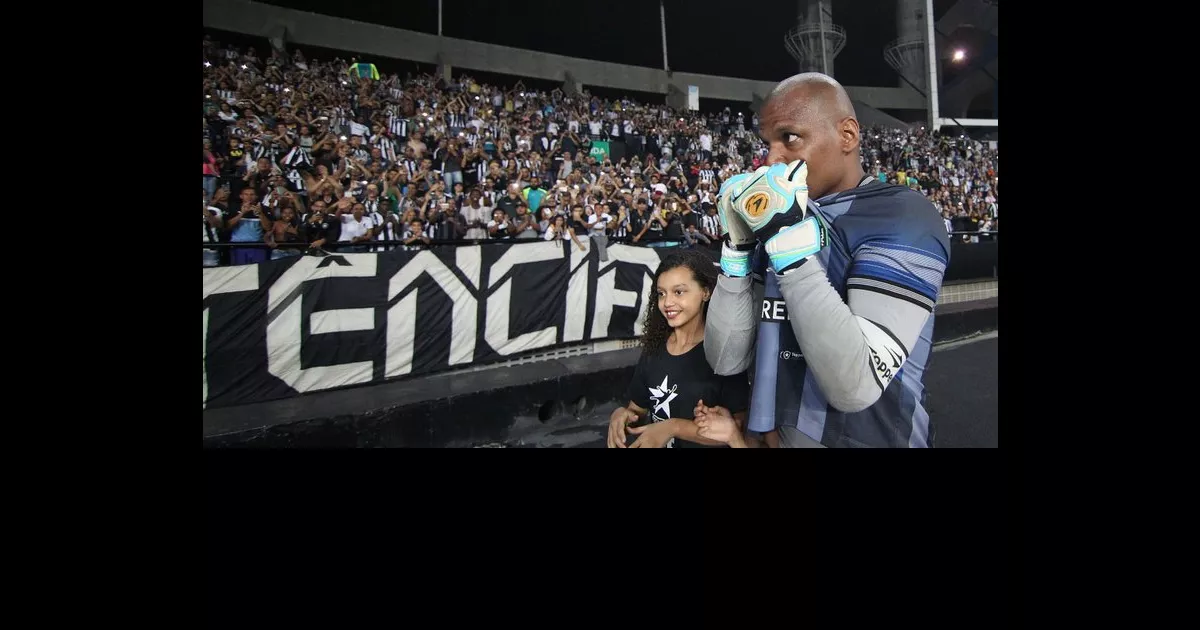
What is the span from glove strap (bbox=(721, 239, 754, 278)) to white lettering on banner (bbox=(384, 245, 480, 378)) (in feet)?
8.96

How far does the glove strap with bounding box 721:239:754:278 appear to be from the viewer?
2.15 metres

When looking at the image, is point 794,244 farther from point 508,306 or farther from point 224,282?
point 224,282

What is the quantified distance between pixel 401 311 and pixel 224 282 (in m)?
1.14

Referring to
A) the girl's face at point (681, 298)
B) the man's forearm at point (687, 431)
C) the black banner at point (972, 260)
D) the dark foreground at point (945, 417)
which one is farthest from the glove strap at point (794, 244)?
the black banner at point (972, 260)

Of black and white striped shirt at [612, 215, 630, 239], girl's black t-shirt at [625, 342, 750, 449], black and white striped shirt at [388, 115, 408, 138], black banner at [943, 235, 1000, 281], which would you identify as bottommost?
girl's black t-shirt at [625, 342, 750, 449]

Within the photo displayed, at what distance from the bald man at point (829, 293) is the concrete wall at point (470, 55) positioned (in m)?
1.22

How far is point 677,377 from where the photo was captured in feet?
9.00

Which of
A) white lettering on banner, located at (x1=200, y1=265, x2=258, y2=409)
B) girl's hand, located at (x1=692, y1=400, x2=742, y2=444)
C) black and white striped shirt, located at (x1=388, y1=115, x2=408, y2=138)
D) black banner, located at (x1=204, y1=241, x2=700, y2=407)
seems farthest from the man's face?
black and white striped shirt, located at (x1=388, y1=115, x2=408, y2=138)

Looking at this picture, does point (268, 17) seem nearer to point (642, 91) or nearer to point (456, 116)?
point (456, 116)

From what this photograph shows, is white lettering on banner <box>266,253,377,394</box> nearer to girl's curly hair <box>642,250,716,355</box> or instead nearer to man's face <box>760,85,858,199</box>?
girl's curly hair <box>642,250,716,355</box>

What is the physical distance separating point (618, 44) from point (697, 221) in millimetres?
1547

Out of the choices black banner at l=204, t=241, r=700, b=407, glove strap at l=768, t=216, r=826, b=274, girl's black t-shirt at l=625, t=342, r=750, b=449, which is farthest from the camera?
black banner at l=204, t=241, r=700, b=407

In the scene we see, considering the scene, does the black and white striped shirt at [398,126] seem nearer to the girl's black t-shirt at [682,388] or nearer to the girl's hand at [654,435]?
the girl's black t-shirt at [682,388]
